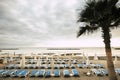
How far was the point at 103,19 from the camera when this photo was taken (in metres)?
8.45

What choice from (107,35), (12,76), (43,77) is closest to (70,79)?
(43,77)

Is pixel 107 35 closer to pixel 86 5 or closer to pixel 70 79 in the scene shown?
pixel 86 5

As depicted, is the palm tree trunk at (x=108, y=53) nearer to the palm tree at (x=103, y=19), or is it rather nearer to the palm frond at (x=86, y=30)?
the palm tree at (x=103, y=19)

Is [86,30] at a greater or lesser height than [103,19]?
Result: lesser

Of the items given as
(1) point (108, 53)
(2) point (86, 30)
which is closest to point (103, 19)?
(2) point (86, 30)

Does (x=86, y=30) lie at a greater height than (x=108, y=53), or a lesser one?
greater

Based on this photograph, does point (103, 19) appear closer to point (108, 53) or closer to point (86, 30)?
point (86, 30)

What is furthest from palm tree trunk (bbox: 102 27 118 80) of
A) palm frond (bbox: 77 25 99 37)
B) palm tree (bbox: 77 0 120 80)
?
palm frond (bbox: 77 25 99 37)

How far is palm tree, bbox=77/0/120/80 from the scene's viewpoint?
8.05 meters

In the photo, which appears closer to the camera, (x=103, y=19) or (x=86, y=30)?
(x=103, y=19)

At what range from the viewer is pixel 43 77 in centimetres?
1476

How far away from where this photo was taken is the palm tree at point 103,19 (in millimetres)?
8055

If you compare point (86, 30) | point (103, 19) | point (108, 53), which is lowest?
point (108, 53)

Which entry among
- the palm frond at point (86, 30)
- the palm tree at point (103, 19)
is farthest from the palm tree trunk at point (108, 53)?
the palm frond at point (86, 30)
